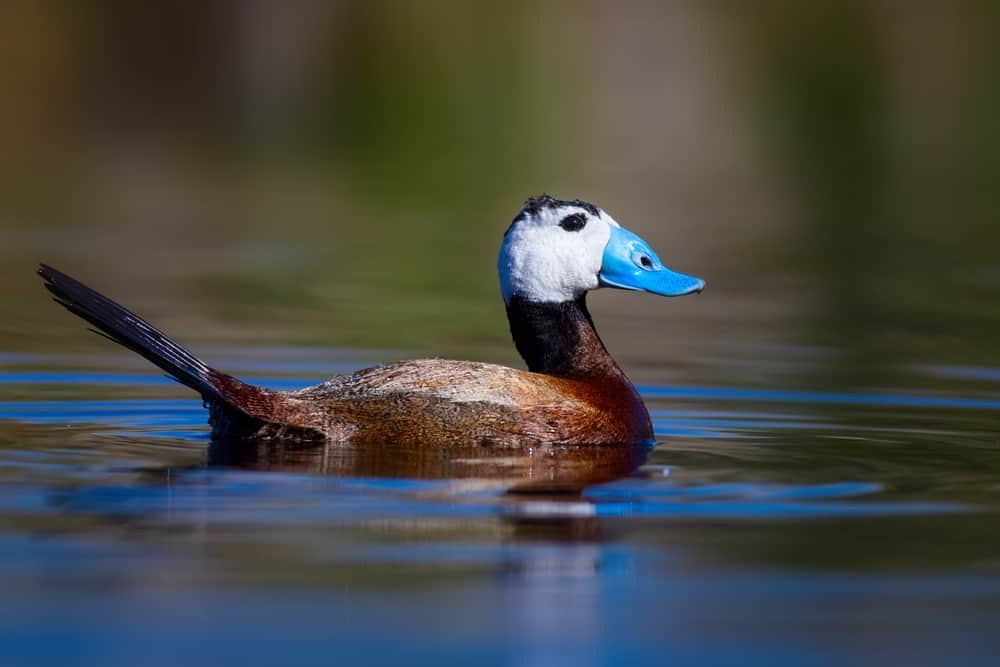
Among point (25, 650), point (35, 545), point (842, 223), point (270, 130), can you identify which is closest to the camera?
point (25, 650)

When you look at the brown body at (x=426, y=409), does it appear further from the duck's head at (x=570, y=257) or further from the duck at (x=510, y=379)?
the duck's head at (x=570, y=257)

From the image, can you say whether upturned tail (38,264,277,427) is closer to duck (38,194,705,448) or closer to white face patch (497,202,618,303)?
duck (38,194,705,448)

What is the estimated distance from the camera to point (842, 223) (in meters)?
19.6

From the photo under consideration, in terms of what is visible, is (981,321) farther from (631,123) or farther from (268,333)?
(631,123)

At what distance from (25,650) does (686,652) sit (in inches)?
62.5

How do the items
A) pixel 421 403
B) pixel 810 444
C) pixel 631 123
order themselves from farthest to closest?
pixel 631 123, pixel 810 444, pixel 421 403

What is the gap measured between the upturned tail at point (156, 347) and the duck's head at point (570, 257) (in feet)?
4.84

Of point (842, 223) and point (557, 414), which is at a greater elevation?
point (842, 223)

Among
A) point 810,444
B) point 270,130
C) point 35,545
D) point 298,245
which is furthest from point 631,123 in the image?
point 35,545

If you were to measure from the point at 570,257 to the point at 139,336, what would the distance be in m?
2.08

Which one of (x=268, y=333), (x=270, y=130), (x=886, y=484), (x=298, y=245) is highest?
(x=270, y=130)

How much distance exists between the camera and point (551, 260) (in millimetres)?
8273

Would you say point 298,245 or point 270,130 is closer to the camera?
point 298,245

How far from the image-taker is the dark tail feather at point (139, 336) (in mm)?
7047
